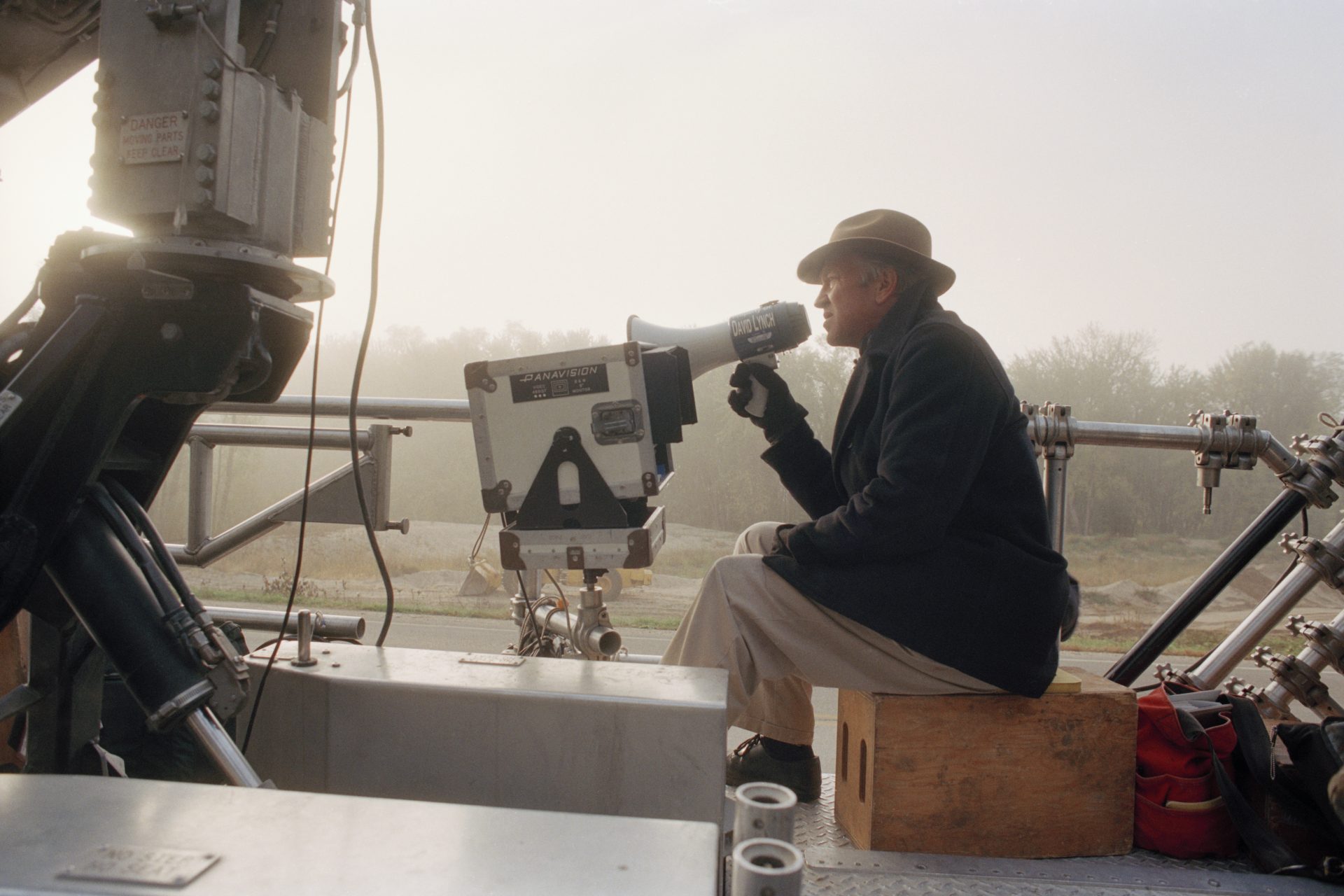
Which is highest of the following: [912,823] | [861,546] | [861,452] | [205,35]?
[205,35]

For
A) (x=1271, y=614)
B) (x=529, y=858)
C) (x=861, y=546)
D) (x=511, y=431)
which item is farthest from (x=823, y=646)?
(x=529, y=858)

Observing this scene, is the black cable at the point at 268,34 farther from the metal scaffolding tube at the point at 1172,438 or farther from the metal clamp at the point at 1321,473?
the metal clamp at the point at 1321,473

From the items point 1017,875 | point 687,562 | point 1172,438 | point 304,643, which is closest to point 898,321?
point 1172,438

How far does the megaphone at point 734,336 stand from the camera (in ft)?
7.60

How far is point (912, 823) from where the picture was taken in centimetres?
190

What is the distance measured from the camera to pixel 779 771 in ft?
7.23

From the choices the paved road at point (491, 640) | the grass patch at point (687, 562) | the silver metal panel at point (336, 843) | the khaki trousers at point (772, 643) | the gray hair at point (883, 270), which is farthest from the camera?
the grass patch at point (687, 562)

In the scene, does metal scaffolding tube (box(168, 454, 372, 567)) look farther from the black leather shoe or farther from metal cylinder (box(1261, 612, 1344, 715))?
metal cylinder (box(1261, 612, 1344, 715))

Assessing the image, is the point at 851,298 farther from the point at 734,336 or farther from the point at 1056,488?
the point at 1056,488

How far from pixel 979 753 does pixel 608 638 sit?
34.2 inches

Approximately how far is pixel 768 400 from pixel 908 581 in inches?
31.7

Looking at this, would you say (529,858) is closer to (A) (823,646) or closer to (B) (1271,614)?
(A) (823,646)

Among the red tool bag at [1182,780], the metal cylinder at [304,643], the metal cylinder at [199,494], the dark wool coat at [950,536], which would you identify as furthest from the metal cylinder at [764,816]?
the metal cylinder at [199,494]

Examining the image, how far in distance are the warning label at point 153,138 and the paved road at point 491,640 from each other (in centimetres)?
517
